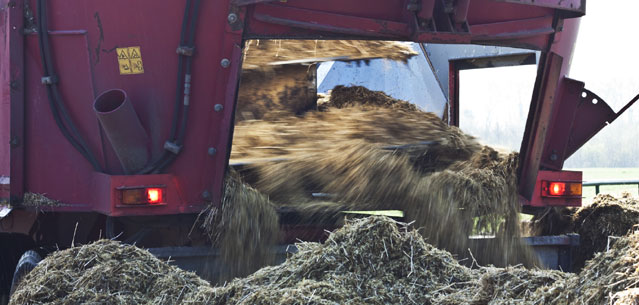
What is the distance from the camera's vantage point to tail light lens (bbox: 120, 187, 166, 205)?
4504mm

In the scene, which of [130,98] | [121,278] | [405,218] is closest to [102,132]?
[130,98]

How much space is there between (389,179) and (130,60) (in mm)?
1779

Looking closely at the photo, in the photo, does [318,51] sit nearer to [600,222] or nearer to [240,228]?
[240,228]

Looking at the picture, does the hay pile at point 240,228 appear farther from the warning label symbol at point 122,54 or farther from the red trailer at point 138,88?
the warning label symbol at point 122,54

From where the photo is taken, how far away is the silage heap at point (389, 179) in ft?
16.9

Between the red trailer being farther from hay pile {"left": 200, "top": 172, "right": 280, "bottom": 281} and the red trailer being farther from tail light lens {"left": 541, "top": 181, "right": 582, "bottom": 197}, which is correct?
tail light lens {"left": 541, "top": 181, "right": 582, "bottom": 197}

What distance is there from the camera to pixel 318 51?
6051 mm

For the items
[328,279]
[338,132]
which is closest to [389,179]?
[338,132]

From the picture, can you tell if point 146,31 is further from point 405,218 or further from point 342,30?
point 405,218

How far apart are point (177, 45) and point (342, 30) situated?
918 millimetres

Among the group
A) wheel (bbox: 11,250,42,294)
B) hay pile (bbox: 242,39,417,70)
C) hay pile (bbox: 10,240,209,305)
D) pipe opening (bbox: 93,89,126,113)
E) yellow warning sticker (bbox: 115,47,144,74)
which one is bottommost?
wheel (bbox: 11,250,42,294)

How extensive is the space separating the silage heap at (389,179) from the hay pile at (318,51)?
48 cm

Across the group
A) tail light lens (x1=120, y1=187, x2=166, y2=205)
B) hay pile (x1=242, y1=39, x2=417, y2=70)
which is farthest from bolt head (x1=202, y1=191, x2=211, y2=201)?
hay pile (x1=242, y1=39, x2=417, y2=70)

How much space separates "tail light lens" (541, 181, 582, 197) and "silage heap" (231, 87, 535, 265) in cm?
21
